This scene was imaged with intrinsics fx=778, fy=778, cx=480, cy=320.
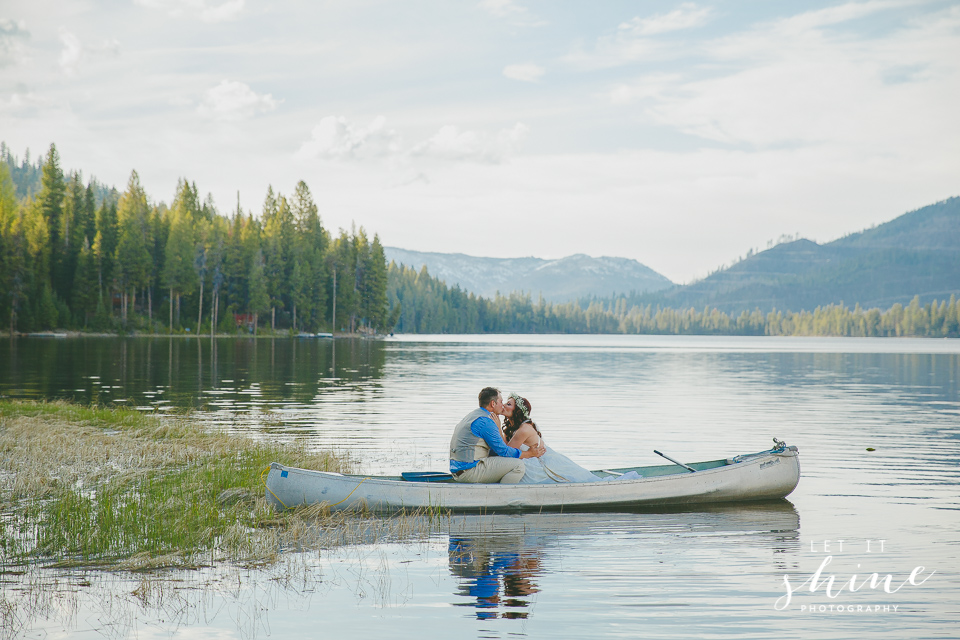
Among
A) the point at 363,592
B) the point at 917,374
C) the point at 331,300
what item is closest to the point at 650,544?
the point at 363,592

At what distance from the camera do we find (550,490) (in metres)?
13.5

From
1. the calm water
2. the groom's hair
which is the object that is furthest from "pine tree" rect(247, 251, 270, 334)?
the groom's hair

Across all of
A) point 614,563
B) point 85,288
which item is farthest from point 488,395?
point 85,288

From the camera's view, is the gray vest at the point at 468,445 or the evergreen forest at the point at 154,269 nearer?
the gray vest at the point at 468,445

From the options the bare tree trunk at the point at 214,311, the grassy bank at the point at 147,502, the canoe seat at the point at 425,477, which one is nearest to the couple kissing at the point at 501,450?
the canoe seat at the point at 425,477

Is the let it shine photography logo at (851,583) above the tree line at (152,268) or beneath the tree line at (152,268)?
beneath

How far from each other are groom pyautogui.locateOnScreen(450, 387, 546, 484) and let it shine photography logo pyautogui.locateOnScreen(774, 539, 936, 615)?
15.8 feet

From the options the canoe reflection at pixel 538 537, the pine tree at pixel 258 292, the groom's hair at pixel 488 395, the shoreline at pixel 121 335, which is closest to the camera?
the canoe reflection at pixel 538 537

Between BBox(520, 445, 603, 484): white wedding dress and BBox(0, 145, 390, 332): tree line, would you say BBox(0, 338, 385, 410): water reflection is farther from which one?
BBox(0, 145, 390, 332): tree line

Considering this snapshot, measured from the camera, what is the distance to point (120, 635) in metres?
7.65

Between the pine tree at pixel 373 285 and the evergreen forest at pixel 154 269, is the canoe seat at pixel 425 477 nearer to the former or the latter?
the evergreen forest at pixel 154 269

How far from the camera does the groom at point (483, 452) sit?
13242 mm

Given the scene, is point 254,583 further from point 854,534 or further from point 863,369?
point 863,369

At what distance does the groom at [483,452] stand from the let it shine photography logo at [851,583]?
4.81 m
